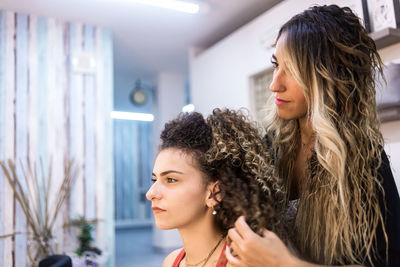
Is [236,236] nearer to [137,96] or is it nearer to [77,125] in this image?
[77,125]

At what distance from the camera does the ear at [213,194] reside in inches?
48.0

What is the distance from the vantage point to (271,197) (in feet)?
3.71

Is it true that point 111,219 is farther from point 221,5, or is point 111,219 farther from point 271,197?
point 271,197

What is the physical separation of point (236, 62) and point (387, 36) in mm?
2174

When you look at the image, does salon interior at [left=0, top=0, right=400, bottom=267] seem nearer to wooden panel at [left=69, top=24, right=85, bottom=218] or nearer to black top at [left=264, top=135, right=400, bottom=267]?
wooden panel at [left=69, top=24, right=85, bottom=218]

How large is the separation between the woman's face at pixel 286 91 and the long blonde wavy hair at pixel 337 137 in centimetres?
3

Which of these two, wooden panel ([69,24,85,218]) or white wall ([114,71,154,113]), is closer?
wooden panel ([69,24,85,218])

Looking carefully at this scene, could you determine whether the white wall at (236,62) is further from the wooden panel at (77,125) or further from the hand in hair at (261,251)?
the hand in hair at (261,251)

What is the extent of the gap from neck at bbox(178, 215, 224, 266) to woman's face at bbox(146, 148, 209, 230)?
0.03 meters

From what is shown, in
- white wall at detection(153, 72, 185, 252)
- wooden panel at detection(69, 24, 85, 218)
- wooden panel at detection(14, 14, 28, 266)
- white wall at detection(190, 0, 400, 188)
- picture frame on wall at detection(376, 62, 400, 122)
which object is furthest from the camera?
white wall at detection(153, 72, 185, 252)

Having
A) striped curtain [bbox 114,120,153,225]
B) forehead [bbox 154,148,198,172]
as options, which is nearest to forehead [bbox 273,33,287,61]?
forehead [bbox 154,148,198,172]

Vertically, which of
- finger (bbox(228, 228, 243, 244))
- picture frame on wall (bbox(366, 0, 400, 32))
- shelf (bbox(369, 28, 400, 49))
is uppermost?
picture frame on wall (bbox(366, 0, 400, 32))

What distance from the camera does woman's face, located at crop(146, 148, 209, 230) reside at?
1229 millimetres

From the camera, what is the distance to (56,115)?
400cm
